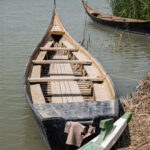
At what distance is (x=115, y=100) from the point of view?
15.9ft

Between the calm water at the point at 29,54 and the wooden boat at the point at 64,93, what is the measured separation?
89 centimetres

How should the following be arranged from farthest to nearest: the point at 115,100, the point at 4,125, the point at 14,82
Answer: the point at 14,82
the point at 4,125
the point at 115,100

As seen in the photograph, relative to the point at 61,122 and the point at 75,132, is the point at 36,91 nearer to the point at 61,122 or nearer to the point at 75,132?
the point at 61,122

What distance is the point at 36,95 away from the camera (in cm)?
532

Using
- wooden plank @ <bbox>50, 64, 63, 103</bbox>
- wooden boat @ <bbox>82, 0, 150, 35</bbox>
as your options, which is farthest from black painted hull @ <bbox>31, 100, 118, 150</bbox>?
wooden boat @ <bbox>82, 0, 150, 35</bbox>

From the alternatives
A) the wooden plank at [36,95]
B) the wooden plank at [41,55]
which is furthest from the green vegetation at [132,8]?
the wooden plank at [36,95]

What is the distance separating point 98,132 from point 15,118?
2690mm

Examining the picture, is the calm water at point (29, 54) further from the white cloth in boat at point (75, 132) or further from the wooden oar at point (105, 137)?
the wooden oar at point (105, 137)

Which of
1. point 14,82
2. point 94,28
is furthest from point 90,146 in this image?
point 94,28

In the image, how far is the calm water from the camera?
5.84 metres

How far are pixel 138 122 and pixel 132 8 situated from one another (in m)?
12.4

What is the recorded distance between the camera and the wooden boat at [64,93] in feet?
13.7

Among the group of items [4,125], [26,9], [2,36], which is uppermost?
[26,9]

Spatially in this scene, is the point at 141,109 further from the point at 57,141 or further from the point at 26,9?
the point at 26,9
